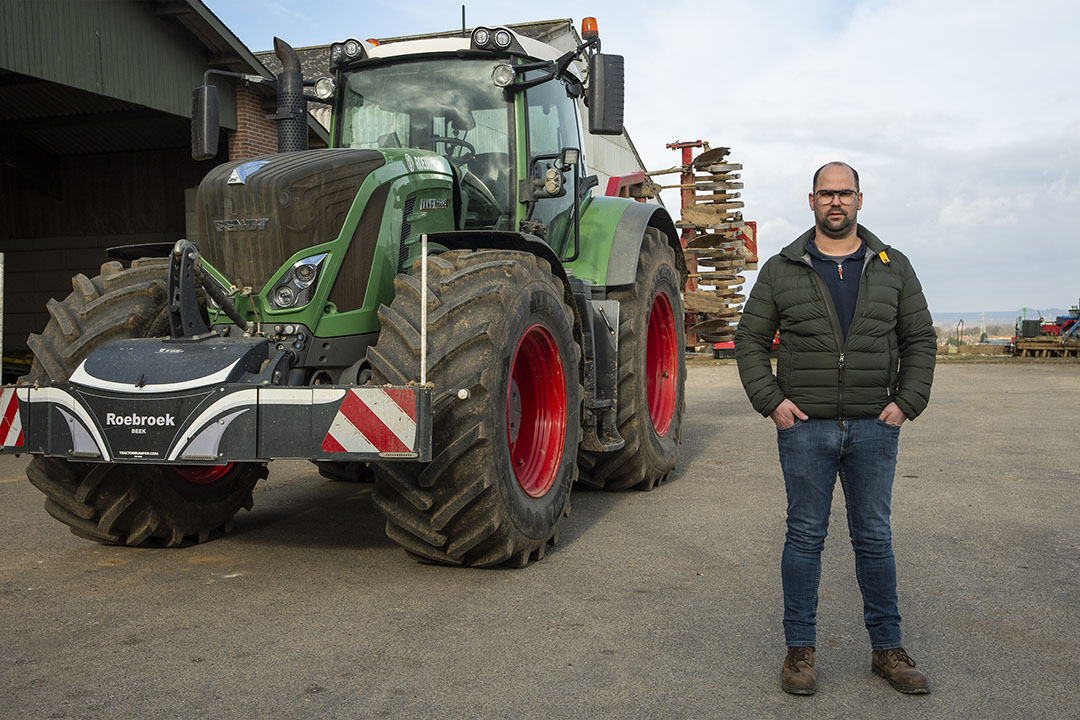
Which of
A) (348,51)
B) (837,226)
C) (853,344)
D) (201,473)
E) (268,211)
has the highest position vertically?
(348,51)

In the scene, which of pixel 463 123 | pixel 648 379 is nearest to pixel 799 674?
pixel 463 123

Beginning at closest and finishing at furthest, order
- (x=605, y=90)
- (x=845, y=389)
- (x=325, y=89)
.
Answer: (x=845, y=389) → (x=605, y=90) → (x=325, y=89)

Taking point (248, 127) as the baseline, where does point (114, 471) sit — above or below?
below

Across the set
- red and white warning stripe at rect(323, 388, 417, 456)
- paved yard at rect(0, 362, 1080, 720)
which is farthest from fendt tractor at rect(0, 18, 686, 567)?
paved yard at rect(0, 362, 1080, 720)

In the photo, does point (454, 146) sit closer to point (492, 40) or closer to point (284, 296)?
point (492, 40)

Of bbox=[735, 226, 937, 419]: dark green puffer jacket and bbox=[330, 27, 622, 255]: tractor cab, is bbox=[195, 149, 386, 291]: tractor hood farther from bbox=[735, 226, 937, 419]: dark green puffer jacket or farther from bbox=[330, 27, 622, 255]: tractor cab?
bbox=[735, 226, 937, 419]: dark green puffer jacket

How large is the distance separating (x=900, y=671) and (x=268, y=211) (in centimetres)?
355

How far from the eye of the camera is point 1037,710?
11.3 ft

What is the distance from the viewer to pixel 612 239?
7625 millimetres

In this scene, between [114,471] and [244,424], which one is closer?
[244,424]

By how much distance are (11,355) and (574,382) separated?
12.6 metres

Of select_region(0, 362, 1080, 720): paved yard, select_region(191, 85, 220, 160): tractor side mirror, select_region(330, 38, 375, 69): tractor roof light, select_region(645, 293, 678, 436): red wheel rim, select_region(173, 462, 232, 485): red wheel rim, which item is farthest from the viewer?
select_region(645, 293, 678, 436): red wheel rim

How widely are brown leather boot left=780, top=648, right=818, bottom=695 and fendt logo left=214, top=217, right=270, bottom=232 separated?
3.22 metres

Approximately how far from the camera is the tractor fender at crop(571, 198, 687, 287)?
744 centimetres
